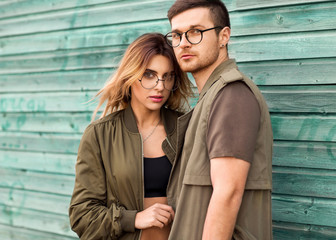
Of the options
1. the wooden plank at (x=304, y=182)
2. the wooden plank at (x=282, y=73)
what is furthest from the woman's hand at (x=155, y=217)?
the wooden plank at (x=282, y=73)

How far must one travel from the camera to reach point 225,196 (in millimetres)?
1877

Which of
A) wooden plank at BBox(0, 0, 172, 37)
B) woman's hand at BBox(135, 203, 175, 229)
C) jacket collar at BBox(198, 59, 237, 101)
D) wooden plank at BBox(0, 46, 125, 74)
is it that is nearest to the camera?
jacket collar at BBox(198, 59, 237, 101)

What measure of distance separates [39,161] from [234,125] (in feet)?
9.86

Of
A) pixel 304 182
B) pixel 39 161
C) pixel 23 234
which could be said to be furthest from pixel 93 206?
pixel 23 234

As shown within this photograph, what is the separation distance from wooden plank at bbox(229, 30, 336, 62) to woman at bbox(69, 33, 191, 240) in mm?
590

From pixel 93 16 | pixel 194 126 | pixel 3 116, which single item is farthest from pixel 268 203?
pixel 3 116

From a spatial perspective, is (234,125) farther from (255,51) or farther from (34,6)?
(34,6)

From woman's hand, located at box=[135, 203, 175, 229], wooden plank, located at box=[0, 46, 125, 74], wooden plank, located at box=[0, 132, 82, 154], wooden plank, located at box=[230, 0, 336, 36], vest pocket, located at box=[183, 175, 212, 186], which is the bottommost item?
woman's hand, located at box=[135, 203, 175, 229]

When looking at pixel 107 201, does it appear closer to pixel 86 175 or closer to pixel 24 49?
pixel 86 175

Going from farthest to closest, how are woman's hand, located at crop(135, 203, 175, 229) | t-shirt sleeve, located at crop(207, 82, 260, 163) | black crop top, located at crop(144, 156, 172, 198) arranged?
black crop top, located at crop(144, 156, 172, 198)
woman's hand, located at crop(135, 203, 175, 229)
t-shirt sleeve, located at crop(207, 82, 260, 163)

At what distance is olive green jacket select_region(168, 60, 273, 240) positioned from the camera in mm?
2014

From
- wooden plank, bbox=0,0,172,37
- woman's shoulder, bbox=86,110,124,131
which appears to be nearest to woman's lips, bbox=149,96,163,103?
woman's shoulder, bbox=86,110,124,131

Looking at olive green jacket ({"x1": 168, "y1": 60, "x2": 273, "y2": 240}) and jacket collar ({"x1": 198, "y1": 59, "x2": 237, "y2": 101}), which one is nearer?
olive green jacket ({"x1": 168, "y1": 60, "x2": 273, "y2": 240})

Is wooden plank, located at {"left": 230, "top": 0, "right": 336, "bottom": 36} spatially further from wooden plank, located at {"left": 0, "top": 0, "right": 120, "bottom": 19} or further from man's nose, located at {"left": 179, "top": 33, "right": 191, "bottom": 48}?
wooden plank, located at {"left": 0, "top": 0, "right": 120, "bottom": 19}
